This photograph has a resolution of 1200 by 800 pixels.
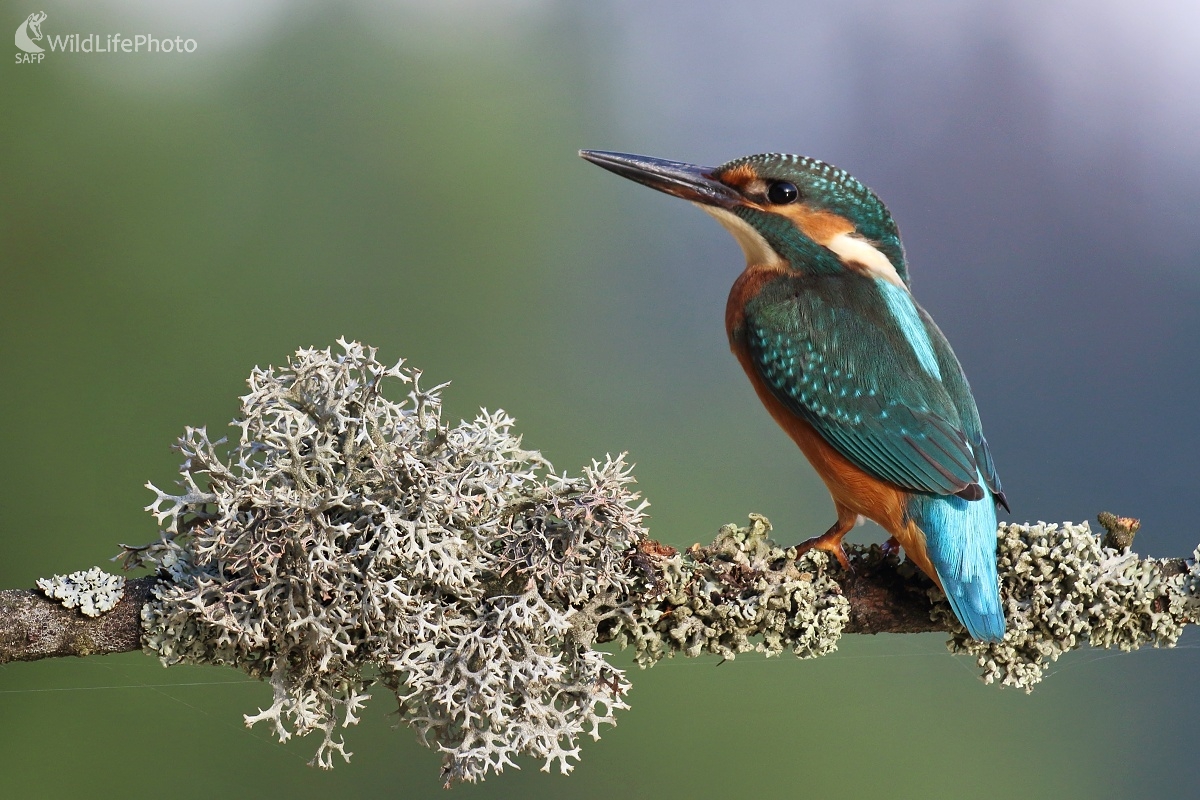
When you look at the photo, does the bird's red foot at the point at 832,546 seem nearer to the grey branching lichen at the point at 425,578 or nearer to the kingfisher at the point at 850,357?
the kingfisher at the point at 850,357

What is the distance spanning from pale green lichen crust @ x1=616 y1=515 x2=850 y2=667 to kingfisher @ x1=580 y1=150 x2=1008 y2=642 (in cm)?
11

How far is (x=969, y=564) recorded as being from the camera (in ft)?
4.32

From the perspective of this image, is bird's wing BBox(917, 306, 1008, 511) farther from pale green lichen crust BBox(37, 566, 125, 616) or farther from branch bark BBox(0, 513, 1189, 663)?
pale green lichen crust BBox(37, 566, 125, 616)

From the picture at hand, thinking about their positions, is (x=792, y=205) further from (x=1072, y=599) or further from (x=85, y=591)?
(x=85, y=591)

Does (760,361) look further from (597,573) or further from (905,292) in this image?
(597,573)

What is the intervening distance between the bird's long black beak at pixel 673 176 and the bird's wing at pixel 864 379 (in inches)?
6.8

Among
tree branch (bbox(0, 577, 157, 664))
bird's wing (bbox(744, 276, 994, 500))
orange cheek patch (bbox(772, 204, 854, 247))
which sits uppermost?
orange cheek patch (bbox(772, 204, 854, 247))

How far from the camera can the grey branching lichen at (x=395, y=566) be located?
1145 mm

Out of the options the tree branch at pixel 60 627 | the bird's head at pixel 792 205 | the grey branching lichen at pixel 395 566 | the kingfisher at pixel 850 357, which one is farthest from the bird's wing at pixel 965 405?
the tree branch at pixel 60 627

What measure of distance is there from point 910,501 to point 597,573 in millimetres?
502

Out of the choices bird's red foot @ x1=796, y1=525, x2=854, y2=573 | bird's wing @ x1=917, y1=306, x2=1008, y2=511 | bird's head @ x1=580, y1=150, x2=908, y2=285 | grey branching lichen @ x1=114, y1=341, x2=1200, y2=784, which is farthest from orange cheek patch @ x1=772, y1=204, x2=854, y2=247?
grey branching lichen @ x1=114, y1=341, x2=1200, y2=784

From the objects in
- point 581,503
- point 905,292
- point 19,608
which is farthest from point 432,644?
point 905,292

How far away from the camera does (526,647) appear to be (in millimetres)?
1172

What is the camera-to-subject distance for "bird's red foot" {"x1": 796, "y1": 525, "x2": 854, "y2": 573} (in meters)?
1.39
